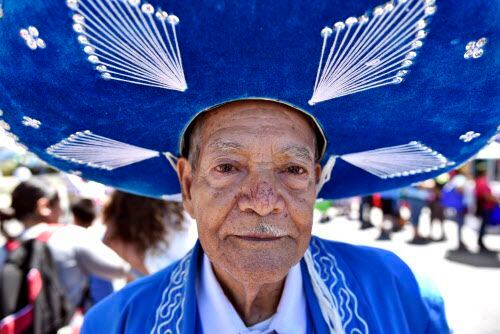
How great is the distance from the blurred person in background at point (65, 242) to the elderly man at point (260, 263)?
153 cm

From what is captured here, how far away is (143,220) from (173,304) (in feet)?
4.99

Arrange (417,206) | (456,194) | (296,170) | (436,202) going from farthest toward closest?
(417,206) < (436,202) < (456,194) < (296,170)

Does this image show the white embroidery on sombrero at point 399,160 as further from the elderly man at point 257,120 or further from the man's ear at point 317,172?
the man's ear at point 317,172

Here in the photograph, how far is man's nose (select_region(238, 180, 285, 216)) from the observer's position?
1.38m

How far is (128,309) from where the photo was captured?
5.58 ft

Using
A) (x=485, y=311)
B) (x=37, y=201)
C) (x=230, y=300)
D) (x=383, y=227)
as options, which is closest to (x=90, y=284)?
(x=37, y=201)

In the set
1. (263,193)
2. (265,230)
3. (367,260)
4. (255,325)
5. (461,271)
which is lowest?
(461,271)

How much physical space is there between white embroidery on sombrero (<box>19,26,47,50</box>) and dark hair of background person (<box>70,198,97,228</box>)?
3121mm

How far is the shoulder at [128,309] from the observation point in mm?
1668

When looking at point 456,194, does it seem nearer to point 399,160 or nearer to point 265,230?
point 399,160

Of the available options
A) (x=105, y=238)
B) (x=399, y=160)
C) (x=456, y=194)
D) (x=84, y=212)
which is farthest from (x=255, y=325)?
(x=456, y=194)

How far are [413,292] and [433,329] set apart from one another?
0.14 meters

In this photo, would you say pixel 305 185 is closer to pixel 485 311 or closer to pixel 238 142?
pixel 238 142

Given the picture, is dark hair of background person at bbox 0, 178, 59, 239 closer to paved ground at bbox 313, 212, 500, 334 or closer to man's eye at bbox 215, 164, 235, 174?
man's eye at bbox 215, 164, 235, 174
